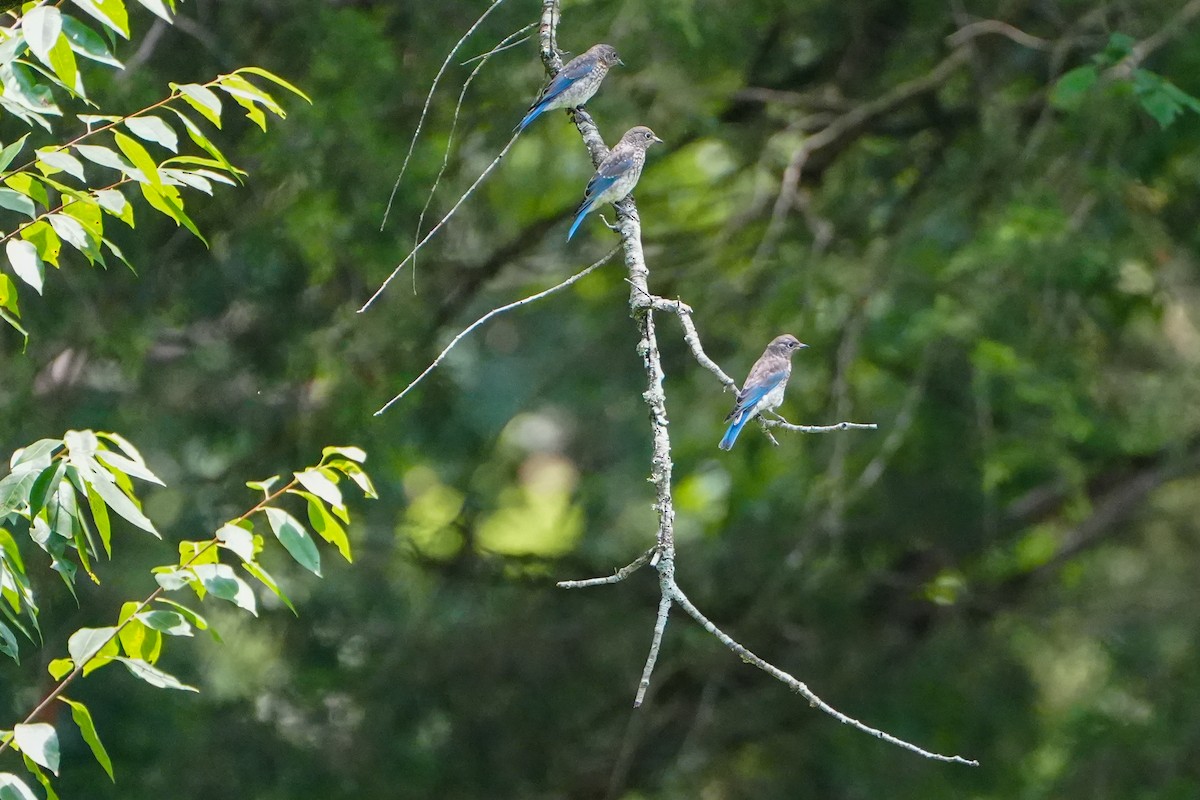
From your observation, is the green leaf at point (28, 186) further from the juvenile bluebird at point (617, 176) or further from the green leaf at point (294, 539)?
the juvenile bluebird at point (617, 176)

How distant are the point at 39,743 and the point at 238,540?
0.48m

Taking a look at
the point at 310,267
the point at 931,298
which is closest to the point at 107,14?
the point at 310,267

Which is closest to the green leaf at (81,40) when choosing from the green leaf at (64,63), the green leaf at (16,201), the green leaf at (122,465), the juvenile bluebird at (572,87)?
the green leaf at (64,63)

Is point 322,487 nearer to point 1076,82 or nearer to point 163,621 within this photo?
point 163,621

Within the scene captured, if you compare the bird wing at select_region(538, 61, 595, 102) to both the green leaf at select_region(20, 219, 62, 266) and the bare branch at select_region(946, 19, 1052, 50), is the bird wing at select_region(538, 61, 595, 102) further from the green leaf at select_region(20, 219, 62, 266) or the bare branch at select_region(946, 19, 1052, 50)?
the bare branch at select_region(946, 19, 1052, 50)

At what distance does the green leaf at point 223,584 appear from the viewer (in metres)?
2.80

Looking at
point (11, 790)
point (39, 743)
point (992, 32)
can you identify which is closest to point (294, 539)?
point (39, 743)

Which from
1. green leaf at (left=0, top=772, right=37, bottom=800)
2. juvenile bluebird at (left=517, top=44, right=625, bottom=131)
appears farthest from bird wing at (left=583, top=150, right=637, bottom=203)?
green leaf at (left=0, top=772, right=37, bottom=800)

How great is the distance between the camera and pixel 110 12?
2.89 m

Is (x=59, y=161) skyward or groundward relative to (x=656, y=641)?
skyward

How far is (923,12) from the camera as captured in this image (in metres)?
8.12

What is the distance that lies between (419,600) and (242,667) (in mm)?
1098

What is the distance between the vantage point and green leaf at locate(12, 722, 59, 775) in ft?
8.38

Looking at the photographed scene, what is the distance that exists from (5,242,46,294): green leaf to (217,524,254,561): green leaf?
54cm
